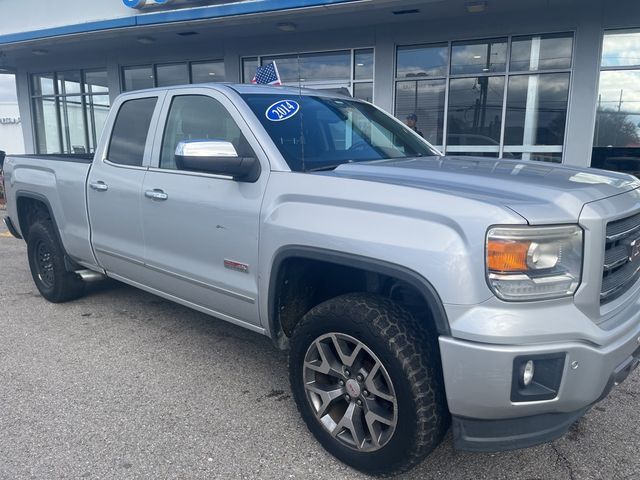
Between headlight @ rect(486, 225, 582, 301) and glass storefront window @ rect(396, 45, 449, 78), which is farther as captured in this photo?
glass storefront window @ rect(396, 45, 449, 78)

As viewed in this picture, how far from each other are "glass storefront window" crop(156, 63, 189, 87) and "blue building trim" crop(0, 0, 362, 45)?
219 cm

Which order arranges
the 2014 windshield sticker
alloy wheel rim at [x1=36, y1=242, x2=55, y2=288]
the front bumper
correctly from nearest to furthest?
1. the front bumper
2. the 2014 windshield sticker
3. alloy wheel rim at [x1=36, y1=242, x2=55, y2=288]

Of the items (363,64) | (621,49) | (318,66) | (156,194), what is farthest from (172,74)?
(156,194)

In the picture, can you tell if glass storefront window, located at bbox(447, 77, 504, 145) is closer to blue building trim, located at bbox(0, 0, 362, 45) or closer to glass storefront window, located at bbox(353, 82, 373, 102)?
glass storefront window, located at bbox(353, 82, 373, 102)

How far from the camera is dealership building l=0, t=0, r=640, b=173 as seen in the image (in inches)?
355

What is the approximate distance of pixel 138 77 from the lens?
1459 centimetres

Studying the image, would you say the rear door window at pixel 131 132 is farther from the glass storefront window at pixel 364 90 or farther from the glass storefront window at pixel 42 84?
the glass storefront window at pixel 42 84

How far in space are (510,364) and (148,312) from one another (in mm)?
3856

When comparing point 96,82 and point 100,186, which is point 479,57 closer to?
point 100,186

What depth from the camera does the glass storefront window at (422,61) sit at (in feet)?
33.5

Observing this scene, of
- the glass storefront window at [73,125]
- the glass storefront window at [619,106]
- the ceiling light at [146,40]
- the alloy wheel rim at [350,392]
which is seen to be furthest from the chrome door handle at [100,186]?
the glass storefront window at [73,125]

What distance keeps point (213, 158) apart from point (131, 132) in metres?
1.67

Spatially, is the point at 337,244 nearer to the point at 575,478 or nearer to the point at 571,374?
the point at 571,374

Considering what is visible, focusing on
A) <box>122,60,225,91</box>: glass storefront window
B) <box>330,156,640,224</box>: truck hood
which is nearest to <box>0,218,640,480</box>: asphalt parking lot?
<box>330,156,640,224</box>: truck hood
